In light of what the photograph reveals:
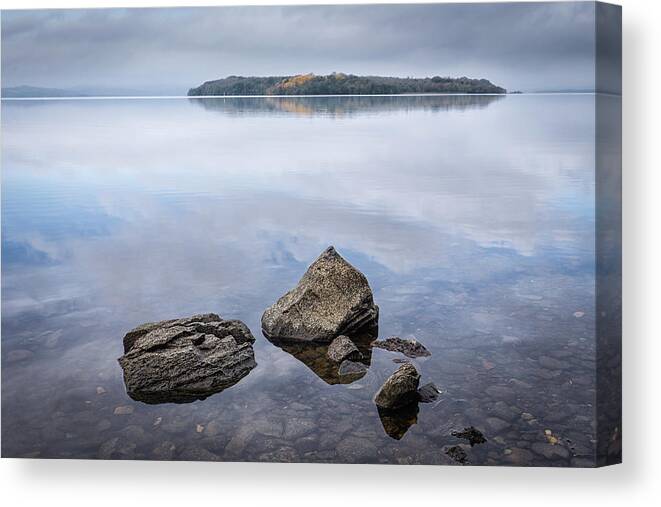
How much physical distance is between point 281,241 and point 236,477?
410cm

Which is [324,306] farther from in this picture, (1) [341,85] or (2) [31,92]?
(2) [31,92]

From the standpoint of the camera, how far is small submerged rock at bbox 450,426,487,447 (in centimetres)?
786

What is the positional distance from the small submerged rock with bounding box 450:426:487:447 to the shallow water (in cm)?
7

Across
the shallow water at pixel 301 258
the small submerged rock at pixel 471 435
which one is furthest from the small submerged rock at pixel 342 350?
the small submerged rock at pixel 471 435

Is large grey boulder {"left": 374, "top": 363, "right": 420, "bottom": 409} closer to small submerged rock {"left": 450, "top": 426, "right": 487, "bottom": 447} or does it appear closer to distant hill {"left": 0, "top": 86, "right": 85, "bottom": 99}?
small submerged rock {"left": 450, "top": 426, "right": 487, "bottom": 447}

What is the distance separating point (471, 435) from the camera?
26.0 ft

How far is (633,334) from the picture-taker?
8.16m

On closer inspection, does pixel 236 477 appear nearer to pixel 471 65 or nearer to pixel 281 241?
pixel 281 241

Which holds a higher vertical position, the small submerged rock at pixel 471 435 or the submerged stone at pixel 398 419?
the submerged stone at pixel 398 419

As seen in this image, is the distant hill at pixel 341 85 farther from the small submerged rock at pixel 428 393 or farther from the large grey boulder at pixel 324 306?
the small submerged rock at pixel 428 393

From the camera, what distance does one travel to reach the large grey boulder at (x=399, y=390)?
822cm

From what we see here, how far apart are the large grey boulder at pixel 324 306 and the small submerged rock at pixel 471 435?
2.26 meters

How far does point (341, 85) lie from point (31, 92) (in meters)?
3.61

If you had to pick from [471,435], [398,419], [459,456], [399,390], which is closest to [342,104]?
[399,390]
